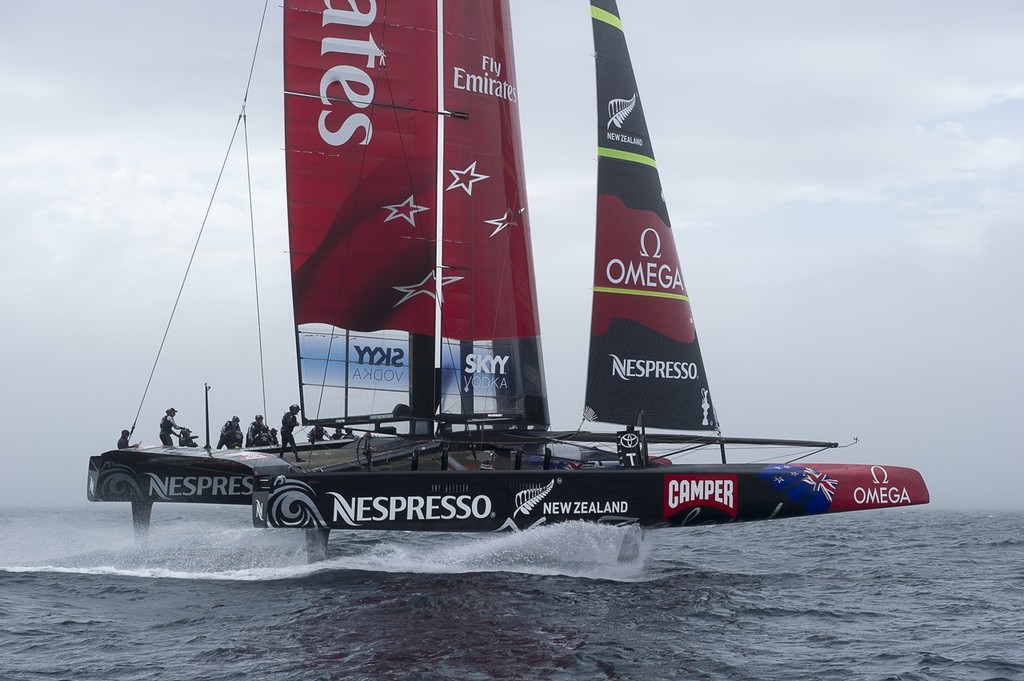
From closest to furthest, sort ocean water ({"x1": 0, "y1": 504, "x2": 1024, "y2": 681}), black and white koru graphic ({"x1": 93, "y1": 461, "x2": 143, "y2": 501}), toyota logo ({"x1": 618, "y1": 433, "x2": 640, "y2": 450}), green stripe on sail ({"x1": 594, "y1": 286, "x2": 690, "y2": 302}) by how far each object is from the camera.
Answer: ocean water ({"x1": 0, "y1": 504, "x2": 1024, "y2": 681}) < toyota logo ({"x1": 618, "y1": 433, "x2": 640, "y2": 450}) < black and white koru graphic ({"x1": 93, "y1": 461, "x2": 143, "y2": 501}) < green stripe on sail ({"x1": 594, "y1": 286, "x2": 690, "y2": 302})

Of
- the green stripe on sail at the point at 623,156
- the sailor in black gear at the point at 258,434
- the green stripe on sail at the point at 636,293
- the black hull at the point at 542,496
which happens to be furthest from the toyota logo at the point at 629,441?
the sailor in black gear at the point at 258,434

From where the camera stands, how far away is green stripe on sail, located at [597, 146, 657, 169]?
1552 centimetres

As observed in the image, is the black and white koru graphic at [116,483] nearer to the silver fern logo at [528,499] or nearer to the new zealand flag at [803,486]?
the silver fern logo at [528,499]

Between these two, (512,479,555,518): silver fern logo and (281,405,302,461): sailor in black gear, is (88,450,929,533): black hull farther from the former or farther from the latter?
(281,405,302,461): sailor in black gear

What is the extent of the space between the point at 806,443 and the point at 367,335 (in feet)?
20.0

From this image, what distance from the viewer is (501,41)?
16375 mm

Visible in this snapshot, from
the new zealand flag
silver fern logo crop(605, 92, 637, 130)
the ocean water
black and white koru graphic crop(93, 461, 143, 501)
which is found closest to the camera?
the ocean water

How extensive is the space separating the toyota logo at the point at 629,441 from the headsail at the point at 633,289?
5.45 feet

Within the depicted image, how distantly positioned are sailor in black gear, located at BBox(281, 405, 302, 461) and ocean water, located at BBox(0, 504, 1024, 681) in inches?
57.2

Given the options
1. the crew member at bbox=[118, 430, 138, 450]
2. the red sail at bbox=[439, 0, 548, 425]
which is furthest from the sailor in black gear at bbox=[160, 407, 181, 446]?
the red sail at bbox=[439, 0, 548, 425]

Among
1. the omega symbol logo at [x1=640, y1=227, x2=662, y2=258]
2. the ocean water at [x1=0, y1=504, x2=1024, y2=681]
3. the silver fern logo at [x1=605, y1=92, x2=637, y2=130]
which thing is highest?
the silver fern logo at [x1=605, y1=92, x2=637, y2=130]

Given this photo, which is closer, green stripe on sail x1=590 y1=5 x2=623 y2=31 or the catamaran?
the catamaran

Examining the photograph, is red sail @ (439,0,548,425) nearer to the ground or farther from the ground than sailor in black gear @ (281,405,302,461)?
farther from the ground

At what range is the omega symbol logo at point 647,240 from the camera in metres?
15.3
